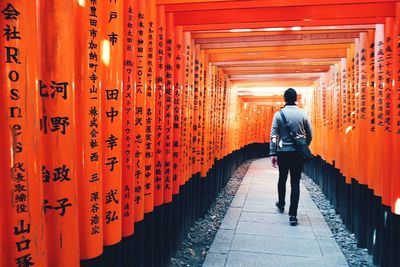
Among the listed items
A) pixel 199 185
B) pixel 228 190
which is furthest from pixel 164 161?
pixel 228 190

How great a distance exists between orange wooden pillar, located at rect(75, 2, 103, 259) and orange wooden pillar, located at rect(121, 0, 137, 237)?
582 millimetres

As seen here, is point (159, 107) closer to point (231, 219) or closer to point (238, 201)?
point (231, 219)

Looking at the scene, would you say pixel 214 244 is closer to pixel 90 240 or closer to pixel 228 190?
pixel 90 240

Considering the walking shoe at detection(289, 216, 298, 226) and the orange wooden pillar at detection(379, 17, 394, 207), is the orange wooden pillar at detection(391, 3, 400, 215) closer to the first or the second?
the orange wooden pillar at detection(379, 17, 394, 207)

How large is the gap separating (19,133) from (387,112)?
3929 mm

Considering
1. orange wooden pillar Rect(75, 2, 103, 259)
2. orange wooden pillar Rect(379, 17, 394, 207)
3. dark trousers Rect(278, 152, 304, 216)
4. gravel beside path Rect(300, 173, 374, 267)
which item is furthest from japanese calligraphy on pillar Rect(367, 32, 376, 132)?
orange wooden pillar Rect(75, 2, 103, 259)

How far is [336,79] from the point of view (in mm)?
7734

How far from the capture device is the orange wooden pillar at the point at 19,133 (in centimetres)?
157

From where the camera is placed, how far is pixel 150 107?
3.52 metres

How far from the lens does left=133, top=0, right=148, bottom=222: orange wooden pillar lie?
3184 mm

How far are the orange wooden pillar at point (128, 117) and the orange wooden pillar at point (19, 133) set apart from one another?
1.25 metres

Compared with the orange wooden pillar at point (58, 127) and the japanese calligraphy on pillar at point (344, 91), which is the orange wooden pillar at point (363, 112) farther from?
the orange wooden pillar at point (58, 127)

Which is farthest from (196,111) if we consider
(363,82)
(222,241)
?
(363,82)

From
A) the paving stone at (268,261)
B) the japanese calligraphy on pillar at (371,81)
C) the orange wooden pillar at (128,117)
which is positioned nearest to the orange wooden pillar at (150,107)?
the orange wooden pillar at (128,117)
